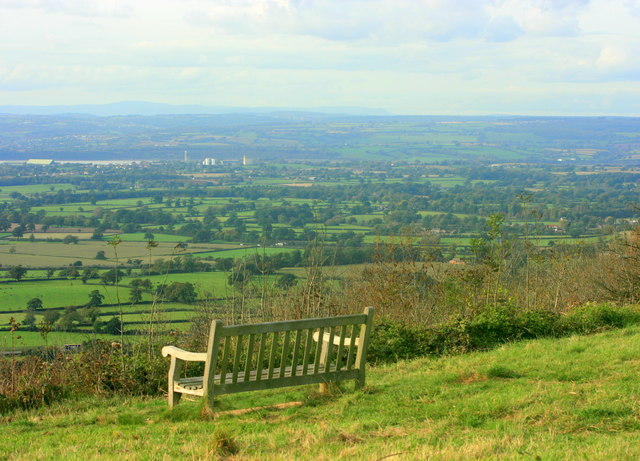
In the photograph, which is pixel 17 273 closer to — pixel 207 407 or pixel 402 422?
pixel 207 407

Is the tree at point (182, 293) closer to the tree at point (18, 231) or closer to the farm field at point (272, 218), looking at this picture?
the farm field at point (272, 218)

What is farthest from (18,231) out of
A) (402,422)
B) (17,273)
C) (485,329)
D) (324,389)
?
(402,422)

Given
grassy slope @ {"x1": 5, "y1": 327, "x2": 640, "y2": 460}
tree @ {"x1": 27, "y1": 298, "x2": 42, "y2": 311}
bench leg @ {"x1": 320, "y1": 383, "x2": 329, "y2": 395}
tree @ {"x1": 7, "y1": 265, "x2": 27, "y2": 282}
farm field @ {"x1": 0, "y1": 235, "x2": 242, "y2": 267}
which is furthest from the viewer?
farm field @ {"x1": 0, "y1": 235, "x2": 242, "y2": 267}

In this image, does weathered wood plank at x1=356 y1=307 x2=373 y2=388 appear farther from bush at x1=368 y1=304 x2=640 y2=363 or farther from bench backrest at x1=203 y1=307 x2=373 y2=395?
bush at x1=368 y1=304 x2=640 y2=363

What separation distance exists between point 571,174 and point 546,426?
104724 mm

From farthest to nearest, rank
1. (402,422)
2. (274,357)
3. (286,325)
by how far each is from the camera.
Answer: (274,357), (286,325), (402,422)

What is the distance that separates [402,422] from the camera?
602 cm

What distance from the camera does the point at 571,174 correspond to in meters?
103

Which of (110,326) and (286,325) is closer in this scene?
(286,325)

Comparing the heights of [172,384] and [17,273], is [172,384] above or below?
above

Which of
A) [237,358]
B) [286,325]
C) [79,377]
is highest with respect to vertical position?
[286,325]

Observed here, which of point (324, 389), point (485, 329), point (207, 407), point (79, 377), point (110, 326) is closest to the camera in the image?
point (207, 407)

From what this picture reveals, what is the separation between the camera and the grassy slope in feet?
16.6

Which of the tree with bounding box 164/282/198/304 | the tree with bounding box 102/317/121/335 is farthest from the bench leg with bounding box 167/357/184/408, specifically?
the tree with bounding box 164/282/198/304
